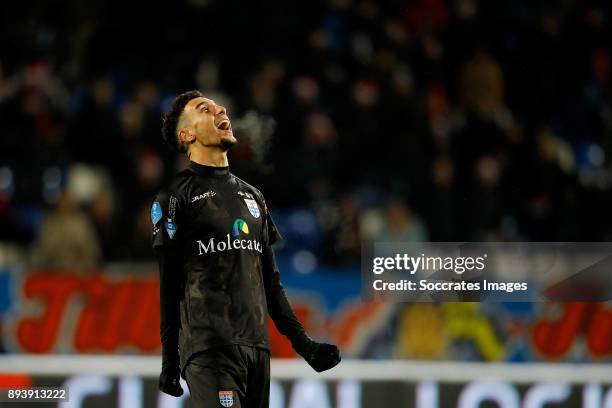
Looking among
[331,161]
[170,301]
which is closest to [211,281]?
[170,301]

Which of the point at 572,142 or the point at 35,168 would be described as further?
the point at 572,142

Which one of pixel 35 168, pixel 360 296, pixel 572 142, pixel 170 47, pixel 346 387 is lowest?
pixel 346 387

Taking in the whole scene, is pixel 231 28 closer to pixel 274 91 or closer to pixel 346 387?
pixel 274 91

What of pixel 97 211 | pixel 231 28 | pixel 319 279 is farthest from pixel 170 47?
pixel 319 279

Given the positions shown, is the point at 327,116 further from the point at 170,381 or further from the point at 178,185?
the point at 170,381

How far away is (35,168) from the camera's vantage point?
24.3ft

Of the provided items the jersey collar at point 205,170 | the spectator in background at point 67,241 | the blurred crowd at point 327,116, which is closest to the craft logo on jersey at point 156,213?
the jersey collar at point 205,170

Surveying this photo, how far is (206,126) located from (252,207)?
0.32m

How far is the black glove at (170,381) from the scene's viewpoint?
3752 mm

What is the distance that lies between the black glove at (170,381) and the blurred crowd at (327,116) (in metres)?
1.93

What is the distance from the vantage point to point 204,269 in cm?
388

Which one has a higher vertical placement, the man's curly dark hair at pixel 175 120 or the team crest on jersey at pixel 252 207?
the man's curly dark hair at pixel 175 120

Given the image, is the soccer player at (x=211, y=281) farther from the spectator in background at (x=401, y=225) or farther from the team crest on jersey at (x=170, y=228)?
the spectator in background at (x=401, y=225)

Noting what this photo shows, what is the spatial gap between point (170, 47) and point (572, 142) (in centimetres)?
312
